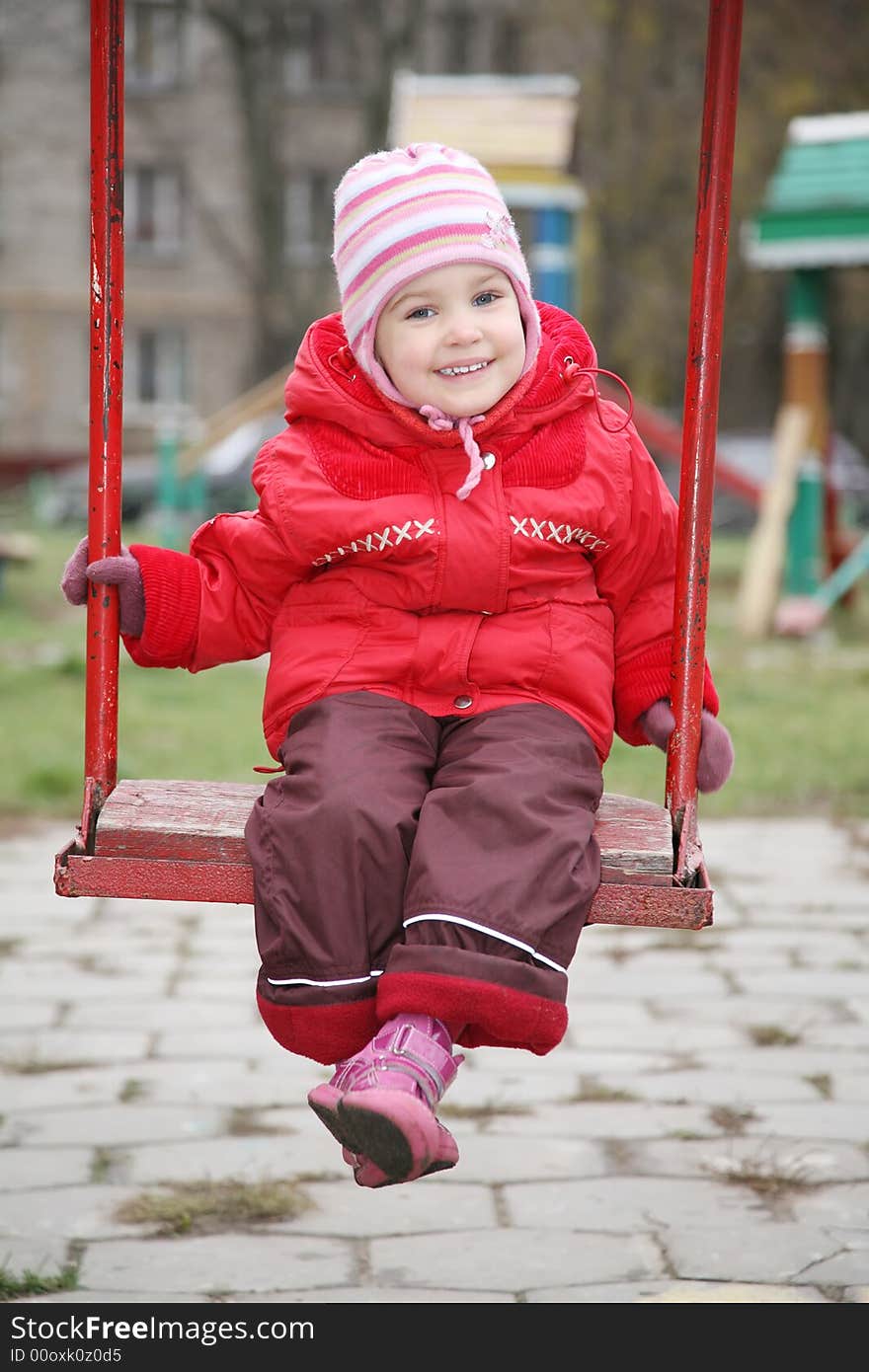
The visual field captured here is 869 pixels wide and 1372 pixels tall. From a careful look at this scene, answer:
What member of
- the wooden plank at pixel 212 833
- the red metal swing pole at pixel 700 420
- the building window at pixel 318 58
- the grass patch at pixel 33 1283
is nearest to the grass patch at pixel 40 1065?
the grass patch at pixel 33 1283

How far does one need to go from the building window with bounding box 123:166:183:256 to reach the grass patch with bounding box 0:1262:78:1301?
29753 millimetres

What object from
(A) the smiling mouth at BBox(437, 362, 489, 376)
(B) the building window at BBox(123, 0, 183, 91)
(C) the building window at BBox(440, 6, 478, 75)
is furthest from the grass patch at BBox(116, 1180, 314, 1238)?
(C) the building window at BBox(440, 6, 478, 75)

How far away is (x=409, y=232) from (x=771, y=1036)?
2.12 metres

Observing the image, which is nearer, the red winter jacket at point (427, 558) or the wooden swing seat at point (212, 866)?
the wooden swing seat at point (212, 866)

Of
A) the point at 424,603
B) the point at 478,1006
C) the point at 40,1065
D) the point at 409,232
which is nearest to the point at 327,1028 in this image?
Answer: the point at 478,1006

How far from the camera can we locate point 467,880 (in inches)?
92.4

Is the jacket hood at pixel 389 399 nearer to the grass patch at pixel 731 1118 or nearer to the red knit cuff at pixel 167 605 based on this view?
the red knit cuff at pixel 167 605

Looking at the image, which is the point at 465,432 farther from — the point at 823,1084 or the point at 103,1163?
the point at 823,1084

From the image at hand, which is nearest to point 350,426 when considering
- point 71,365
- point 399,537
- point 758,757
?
point 399,537

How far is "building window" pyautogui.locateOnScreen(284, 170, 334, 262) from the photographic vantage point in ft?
102

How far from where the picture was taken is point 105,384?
8.34ft

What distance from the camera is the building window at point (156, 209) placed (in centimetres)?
3123

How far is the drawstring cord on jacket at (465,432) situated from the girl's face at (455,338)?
0.5 inches

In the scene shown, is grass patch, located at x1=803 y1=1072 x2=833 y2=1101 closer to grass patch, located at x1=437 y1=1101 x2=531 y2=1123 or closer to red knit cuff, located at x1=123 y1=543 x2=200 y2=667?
grass patch, located at x1=437 y1=1101 x2=531 y2=1123
